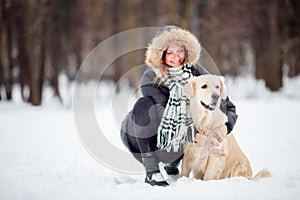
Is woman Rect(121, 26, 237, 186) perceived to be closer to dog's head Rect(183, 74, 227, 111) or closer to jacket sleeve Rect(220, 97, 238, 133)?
dog's head Rect(183, 74, 227, 111)

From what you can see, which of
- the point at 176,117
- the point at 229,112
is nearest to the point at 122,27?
the point at 176,117

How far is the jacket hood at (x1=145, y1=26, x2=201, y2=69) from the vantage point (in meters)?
3.34

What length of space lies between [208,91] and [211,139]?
415mm

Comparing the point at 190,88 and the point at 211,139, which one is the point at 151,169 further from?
the point at 190,88

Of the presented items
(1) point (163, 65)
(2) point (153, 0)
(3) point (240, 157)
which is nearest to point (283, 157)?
(3) point (240, 157)

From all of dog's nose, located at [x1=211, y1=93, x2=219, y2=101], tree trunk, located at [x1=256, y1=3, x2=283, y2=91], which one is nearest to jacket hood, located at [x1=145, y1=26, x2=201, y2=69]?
dog's nose, located at [x1=211, y1=93, x2=219, y2=101]

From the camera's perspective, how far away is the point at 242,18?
1507 centimetres

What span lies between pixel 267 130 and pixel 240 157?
3.77 meters

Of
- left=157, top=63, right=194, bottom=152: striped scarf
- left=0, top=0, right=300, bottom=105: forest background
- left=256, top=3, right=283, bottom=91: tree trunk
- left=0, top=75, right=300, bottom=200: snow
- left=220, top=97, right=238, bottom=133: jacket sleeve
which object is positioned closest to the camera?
left=0, top=75, right=300, bottom=200: snow

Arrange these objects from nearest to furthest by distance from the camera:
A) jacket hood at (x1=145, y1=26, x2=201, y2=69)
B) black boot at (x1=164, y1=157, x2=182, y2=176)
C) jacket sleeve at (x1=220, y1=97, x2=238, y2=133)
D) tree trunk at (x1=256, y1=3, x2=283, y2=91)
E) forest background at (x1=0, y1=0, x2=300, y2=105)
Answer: jacket sleeve at (x1=220, y1=97, x2=238, y2=133) → jacket hood at (x1=145, y1=26, x2=201, y2=69) → black boot at (x1=164, y1=157, x2=182, y2=176) → forest background at (x1=0, y1=0, x2=300, y2=105) → tree trunk at (x1=256, y1=3, x2=283, y2=91)

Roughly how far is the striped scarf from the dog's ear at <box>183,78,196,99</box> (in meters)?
0.09

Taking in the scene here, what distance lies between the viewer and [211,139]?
2.99 metres

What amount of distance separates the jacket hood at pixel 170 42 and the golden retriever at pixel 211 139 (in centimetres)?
36

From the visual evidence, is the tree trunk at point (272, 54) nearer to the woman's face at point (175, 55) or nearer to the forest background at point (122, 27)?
the forest background at point (122, 27)
